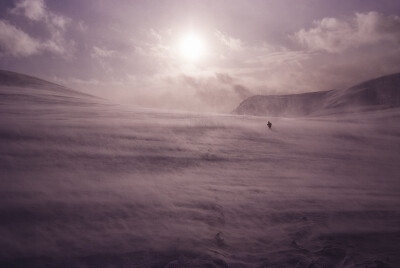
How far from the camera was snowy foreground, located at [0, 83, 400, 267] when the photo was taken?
8.68ft

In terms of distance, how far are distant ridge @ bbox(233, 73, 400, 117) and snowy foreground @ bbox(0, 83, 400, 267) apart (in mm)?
28980

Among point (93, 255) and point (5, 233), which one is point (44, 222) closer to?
point (5, 233)

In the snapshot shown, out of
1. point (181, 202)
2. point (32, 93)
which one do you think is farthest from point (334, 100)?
point (181, 202)

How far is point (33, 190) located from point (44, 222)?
75 centimetres

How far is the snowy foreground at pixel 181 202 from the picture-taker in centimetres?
265

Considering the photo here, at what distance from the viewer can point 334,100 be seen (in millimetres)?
44188

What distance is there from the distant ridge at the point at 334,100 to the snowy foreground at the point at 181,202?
28980 mm

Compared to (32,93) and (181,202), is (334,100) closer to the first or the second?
(32,93)

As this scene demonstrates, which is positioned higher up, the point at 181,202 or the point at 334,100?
the point at 334,100

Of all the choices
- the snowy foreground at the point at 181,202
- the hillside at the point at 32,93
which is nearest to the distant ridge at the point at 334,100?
the hillside at the point at 32,93

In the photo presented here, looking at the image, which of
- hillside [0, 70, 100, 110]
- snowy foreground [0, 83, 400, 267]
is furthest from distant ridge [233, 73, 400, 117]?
snowy foreground [0, 83, 400, 267]

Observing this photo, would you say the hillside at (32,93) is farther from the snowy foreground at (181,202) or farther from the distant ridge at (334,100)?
the distant ridge at (334,100)

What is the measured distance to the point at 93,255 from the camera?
8.27 ft

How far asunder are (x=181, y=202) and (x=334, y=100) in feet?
152
